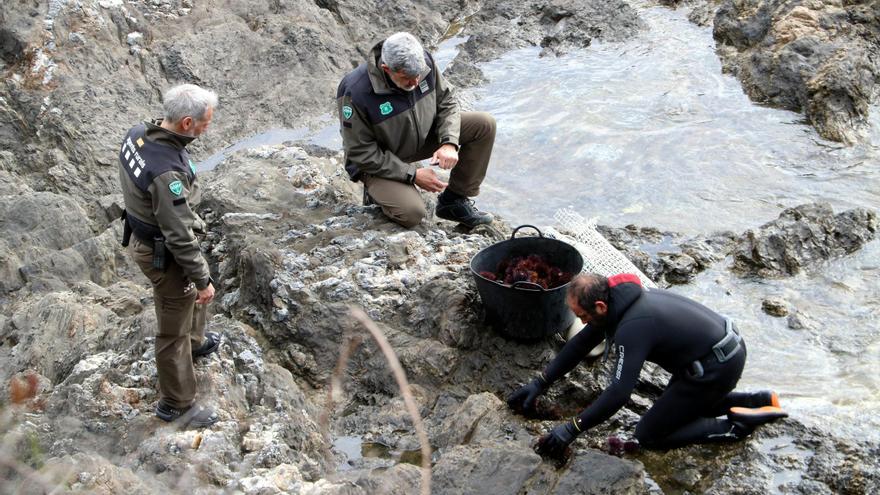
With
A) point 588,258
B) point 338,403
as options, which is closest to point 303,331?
point 338,403

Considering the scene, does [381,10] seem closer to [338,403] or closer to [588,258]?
[588,258]

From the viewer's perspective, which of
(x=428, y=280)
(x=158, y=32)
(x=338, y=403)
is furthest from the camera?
(x=158, y=32)

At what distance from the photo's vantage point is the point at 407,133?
5266 mm

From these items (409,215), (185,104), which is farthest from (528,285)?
(185,104)

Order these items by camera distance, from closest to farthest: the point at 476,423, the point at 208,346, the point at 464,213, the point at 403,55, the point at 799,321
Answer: the point at 476,423 < the point at 208,346 < the point at 403,55 < the point at 799,321 < the point at 464,213

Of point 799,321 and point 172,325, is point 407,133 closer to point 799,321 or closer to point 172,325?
point 172,325

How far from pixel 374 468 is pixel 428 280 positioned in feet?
4.32

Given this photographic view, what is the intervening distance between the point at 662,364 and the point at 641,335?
0.34 meters

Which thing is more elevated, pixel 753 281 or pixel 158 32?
pixel 158 32

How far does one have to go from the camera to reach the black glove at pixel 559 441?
3.59 m

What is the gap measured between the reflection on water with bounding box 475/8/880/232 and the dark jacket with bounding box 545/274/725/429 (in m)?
A: 2.67

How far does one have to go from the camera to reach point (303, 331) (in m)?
4.66

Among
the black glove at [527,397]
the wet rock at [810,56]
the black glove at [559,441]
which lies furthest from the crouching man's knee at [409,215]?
the wet rock at [810,56]

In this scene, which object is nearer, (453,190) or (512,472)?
(512,472)
